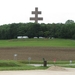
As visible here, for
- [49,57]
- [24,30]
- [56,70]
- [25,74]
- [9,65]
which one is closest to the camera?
[25,74]

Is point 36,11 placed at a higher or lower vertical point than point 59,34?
higher

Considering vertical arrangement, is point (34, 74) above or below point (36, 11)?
below

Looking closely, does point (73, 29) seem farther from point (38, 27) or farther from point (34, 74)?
point (34, 74)

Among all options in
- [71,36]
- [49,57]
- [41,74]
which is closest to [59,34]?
[71,36]

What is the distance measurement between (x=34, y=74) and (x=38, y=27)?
95125 mm

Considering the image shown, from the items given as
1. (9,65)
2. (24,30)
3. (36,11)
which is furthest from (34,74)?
(24,30)

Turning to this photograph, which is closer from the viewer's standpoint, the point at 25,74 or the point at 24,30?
the point at 25,74

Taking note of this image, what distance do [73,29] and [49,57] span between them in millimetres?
75388

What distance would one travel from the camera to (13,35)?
121 metres

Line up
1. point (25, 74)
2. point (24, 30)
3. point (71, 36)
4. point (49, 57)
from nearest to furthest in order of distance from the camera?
point (25, 74), point (49, 57), point (71, 36), point (24, 30)

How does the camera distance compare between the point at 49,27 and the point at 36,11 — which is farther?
the point at 49,27

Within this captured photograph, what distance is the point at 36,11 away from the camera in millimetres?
95312

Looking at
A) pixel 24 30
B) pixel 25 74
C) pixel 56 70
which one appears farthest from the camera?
pixel 24 30

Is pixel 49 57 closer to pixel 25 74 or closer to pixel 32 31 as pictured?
pixel 25 74
